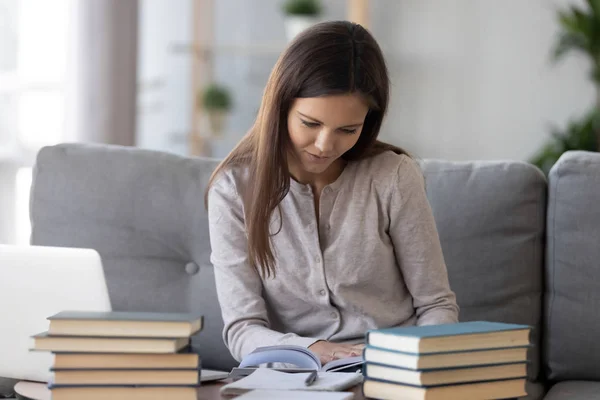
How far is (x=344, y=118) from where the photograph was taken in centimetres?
160

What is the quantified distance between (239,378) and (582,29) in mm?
4352

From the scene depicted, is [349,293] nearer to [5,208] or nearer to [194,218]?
[194,218]

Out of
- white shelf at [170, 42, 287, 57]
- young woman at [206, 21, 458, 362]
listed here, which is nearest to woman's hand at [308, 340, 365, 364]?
young woman at [206, 21, 458, 362]

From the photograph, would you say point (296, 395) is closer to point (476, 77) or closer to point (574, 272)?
point (574, 272)

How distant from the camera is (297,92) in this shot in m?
1.62

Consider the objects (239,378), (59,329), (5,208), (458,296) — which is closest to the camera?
(59,329)

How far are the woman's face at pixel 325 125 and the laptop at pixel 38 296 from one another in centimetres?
50

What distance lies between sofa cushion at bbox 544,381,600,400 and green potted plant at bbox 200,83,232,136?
3.50 metres

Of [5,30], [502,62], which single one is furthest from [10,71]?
[502,62]

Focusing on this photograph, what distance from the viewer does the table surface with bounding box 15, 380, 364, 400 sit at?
1.16 m

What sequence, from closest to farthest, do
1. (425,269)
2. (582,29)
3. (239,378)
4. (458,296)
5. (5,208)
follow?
(239,378), (425,269), (458,296), (5,208), (582,29)

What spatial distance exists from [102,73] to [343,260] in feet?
5.07

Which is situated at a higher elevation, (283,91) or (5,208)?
(283,91)

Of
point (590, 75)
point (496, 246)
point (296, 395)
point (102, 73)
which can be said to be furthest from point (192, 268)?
point (590, 75)
